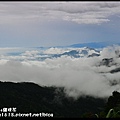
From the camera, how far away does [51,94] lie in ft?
267

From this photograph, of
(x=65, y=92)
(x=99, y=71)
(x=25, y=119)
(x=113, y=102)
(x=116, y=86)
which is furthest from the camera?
(x=65, y=92)

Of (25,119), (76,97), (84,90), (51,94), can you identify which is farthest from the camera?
(76,97)

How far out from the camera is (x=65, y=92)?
117 meters

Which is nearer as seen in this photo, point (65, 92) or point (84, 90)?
point (84, 90)

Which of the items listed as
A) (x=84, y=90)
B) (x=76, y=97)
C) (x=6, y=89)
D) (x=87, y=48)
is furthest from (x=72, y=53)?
(x=76, y=97)

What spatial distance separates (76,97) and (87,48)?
8883 cm

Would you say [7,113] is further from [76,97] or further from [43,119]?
[76,97]

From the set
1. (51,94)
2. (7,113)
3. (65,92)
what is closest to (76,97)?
(65,92)

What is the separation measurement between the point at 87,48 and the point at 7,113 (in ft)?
34.6

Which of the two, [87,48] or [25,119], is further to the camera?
[87,48]

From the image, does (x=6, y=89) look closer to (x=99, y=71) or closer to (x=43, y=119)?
(x=99, y=71)

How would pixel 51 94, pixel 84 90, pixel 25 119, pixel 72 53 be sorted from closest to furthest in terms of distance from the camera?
pixel 25 119 → pixel 72 53 → pixel 51 94 → pixel 84 90

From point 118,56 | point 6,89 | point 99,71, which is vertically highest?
point 118,56

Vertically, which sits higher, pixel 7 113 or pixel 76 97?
pixel 7 113
